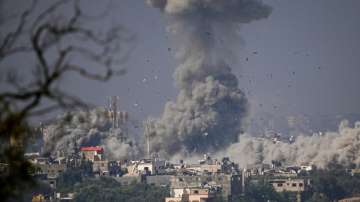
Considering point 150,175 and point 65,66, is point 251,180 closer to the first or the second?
point 150,175

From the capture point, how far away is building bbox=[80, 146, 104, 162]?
13562 cm

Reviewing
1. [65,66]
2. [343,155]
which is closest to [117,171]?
[343,155]

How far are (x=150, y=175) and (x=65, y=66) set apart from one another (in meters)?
117

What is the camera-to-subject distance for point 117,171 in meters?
131

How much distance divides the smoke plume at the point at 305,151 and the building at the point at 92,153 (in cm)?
1388

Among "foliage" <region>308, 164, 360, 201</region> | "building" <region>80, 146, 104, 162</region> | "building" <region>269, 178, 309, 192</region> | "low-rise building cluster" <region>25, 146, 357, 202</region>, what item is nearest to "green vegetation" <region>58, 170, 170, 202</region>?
"low-rise building cluster" <region>25, 146, 357, 202</region>

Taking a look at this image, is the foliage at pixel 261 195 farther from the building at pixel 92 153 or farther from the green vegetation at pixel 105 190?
the building at pixel 92 153

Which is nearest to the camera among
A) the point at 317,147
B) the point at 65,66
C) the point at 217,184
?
the point at 65,66

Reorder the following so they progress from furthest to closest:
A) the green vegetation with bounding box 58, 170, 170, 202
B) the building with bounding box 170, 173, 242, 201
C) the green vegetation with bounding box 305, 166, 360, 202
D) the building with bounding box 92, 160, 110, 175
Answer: the building with bounding box 92, 160, 110, 175 < the building with bounding box 170, 173, 242, 201 < the green vegetation with bounding box 305, 166, 360, 202 < the green vegetation with bounding box 58, 170, 170, 202

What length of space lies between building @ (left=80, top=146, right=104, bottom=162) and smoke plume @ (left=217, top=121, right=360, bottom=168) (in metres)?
13.9

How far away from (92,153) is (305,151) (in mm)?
22900

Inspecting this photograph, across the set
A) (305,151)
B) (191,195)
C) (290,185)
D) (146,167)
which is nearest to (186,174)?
(146,167)

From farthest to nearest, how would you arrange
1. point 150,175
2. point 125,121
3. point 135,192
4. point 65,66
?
point 125,121 < point 150,175 < point 135,192 < point 65,66

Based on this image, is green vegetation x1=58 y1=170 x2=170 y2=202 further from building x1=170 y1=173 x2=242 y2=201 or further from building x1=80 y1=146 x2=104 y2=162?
building x1=80 y1=146 x2=104 y2=162
